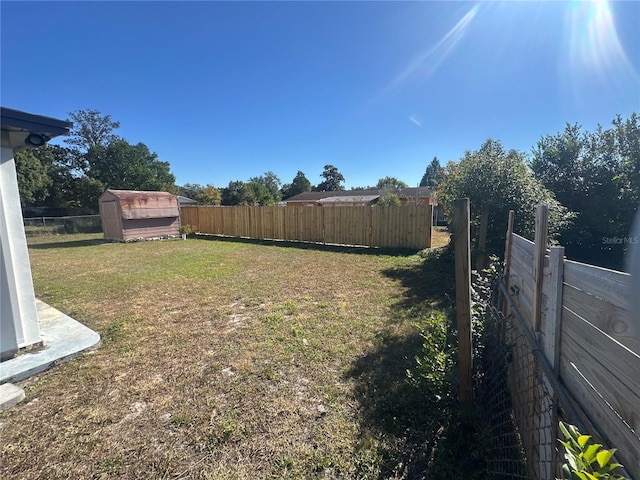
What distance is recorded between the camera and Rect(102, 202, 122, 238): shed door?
12570 millimetres

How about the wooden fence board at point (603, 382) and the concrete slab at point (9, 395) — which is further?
the concrete slab at point (9, 395)

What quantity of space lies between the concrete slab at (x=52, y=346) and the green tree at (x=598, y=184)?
30.3 ft

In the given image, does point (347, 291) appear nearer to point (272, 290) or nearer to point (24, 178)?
point (272, 290)

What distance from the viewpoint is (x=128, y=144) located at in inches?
1149

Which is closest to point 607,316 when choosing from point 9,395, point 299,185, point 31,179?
point 9,395

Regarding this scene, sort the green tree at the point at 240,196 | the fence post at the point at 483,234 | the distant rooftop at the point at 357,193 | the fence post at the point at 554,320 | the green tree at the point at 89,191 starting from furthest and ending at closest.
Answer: the green tree at the point at 240,196, the distant rooftop at the point at 357,193, the green tree at the point at 89,191, the fence post at the point at 483,234, the fence post at the point at 554,320

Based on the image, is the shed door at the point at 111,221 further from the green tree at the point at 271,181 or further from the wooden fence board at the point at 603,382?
the green tree at the point at 271,181

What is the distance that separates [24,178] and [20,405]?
102 ft

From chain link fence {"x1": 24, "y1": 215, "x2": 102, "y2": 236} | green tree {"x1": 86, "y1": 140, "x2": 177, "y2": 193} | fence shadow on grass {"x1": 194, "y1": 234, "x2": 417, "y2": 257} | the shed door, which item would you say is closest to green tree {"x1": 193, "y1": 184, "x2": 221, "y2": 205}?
green tree {"x1": 86, "y1": 140, "x2": 177, "y2": 193}

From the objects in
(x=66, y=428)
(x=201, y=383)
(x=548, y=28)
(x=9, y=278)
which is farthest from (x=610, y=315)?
(x=548, y=28)

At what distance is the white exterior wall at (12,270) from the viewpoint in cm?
276

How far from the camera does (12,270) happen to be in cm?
283

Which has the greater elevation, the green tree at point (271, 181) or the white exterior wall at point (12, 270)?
the green tree at point (271, 181)

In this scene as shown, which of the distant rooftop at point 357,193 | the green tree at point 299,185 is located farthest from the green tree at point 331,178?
the distant rooftop at point 357,193
